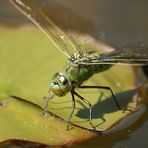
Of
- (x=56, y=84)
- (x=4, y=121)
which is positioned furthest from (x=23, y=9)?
(x=4, y=121)

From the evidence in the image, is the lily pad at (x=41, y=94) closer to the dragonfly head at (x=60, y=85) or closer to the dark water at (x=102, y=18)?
the dragonfly head at (x=60, y=85)

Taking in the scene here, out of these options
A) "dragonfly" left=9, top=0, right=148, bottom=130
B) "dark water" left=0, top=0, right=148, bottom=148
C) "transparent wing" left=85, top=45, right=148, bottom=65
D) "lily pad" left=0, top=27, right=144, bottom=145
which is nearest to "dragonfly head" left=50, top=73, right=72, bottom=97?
"dragonfly" left=9, top=0, right=148, bottom=130

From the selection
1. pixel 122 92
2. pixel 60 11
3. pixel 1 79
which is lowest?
pixel 122 92

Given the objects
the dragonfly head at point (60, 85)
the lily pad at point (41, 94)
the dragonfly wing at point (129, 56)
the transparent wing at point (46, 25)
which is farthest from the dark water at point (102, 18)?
the dragonfly head at point (60, 85)

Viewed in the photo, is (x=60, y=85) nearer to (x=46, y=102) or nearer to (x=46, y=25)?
(x=46, y=102)

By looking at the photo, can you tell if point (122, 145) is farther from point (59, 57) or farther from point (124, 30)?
point (124, 30)

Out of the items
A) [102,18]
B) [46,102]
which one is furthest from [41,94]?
[102,18]
